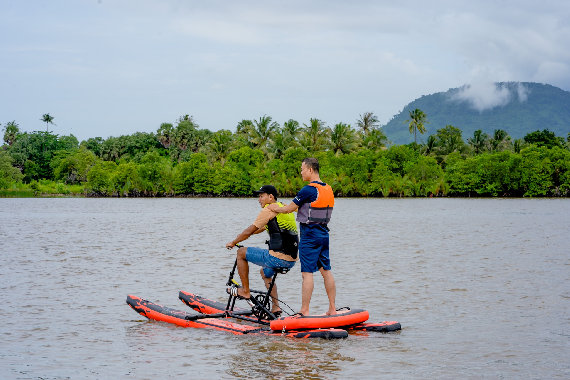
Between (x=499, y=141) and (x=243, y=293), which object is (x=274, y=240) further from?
(x=499, y=141)

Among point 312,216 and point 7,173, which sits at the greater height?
point 7,173

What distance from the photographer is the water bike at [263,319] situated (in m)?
10.4

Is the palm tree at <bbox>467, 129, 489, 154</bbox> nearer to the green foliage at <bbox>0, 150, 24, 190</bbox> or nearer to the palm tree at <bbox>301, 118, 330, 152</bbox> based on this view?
the palm tree at <bbox>301, 118, 330, 152</bbox>

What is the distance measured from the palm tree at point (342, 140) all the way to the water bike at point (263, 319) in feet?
345

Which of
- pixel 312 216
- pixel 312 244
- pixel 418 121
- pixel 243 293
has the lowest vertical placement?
pixel 243 293

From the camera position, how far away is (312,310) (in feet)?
43.0

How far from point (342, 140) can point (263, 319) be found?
107 meters

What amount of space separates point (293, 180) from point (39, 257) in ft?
283

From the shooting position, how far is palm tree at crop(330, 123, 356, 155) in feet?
383

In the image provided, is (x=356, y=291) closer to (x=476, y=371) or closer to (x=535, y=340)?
(x=535, y=340)

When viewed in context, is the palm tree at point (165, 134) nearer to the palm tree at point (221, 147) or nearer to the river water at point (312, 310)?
the palm tree at point (221, 147)

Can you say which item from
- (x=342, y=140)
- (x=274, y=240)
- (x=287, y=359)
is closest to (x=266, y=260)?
(x=274, y=240)

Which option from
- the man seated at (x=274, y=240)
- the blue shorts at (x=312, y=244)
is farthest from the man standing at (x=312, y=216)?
the man seated at (x=274, y=240)

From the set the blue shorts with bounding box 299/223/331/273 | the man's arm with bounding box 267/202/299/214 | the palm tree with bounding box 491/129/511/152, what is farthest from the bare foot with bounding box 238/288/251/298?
the palm tree with bounding box 491/129/511/152
